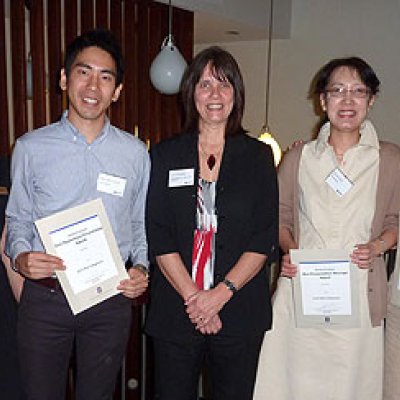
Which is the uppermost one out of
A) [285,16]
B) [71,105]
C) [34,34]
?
A: [285,16]

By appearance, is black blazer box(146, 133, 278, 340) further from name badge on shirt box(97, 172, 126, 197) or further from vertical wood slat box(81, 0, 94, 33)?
vertical wood slat box(81, 0, 94, 33)

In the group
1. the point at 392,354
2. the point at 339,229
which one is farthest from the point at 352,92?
the point at 392,354

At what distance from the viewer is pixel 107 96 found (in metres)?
Result: 1.84

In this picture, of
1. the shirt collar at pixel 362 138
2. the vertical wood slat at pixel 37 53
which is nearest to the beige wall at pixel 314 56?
the vertical wood slat at pixel 37 53

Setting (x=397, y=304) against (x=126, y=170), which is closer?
(x=126, y=170)

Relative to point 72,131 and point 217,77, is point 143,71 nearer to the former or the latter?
point 217,77

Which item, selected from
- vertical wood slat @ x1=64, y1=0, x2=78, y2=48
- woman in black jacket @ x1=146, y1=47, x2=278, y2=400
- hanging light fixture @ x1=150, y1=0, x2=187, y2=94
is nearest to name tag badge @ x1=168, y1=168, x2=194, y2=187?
woman in black jacket @ x1=146, y1=47, x2=278, y2=400

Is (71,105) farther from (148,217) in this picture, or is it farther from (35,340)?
(35,340)

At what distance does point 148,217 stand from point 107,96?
0.45 metres

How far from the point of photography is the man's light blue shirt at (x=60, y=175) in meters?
1.77

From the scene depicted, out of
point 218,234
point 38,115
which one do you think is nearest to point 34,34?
point 38,115

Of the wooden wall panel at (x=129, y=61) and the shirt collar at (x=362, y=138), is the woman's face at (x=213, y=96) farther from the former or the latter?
the wooden wall panel at (x=129, y=61)

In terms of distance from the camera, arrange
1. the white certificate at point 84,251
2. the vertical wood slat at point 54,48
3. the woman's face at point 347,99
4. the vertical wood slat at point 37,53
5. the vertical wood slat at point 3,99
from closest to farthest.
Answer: the white certificate at point 84,251
the woman's face at point 347,99
the vertical wood slat at point 3,99
the vertical wood slat at point 37,53
the vertical wood slat at point 54,48

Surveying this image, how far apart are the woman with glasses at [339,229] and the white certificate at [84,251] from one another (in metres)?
0.70
